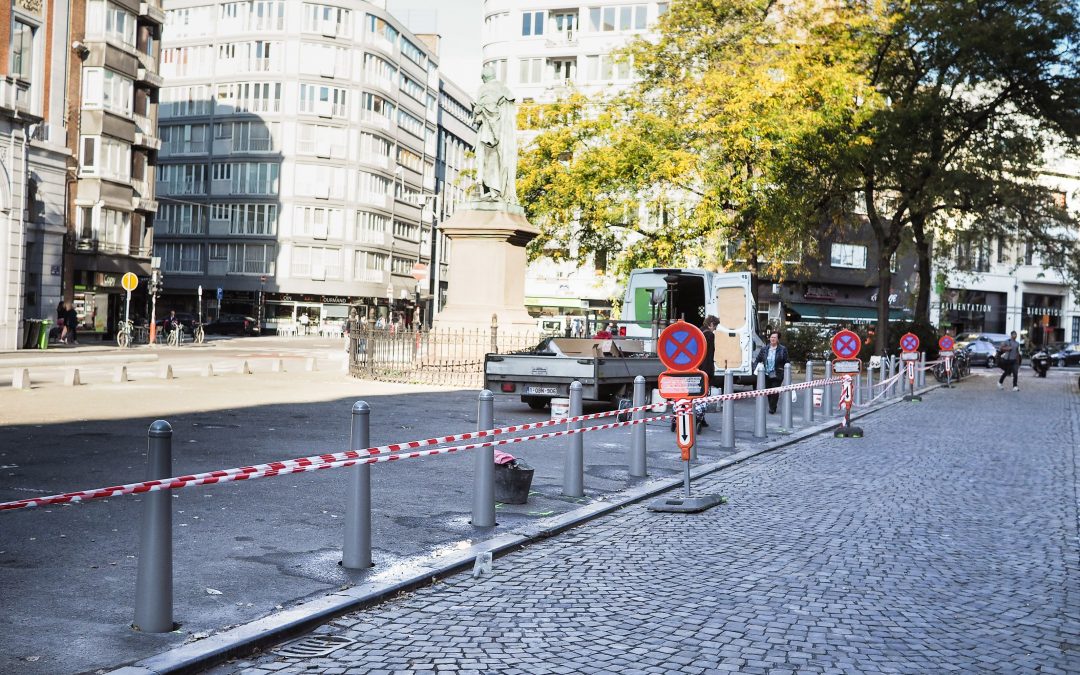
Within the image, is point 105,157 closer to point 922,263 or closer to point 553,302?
point 553,302

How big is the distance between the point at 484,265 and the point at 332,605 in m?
21.1

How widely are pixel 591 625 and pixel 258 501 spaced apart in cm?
430

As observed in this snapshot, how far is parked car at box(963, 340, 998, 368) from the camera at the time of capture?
195 feet

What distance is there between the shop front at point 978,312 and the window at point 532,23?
35.3m

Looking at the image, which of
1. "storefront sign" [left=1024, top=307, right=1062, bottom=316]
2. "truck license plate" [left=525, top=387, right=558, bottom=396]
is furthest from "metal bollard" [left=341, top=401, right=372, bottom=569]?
"storefront sign" [left=1024, top=307, right=1062, bottom=316]

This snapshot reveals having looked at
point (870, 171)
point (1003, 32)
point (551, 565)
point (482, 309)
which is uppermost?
point (1003, 32)

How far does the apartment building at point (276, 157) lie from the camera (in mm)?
83062

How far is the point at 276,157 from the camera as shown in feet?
272

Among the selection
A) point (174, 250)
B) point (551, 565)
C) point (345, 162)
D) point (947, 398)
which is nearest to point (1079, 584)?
point (551, 565)

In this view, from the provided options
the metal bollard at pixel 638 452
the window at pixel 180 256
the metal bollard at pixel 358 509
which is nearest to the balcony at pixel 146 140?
the window at pixel 180 256

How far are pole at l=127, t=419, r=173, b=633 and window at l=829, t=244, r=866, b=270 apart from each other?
236 feet

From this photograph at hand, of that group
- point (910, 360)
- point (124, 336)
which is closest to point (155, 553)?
point (910, 360)

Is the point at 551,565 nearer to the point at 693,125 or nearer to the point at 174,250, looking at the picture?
the point at 693,125

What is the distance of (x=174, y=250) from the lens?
3423 inches
